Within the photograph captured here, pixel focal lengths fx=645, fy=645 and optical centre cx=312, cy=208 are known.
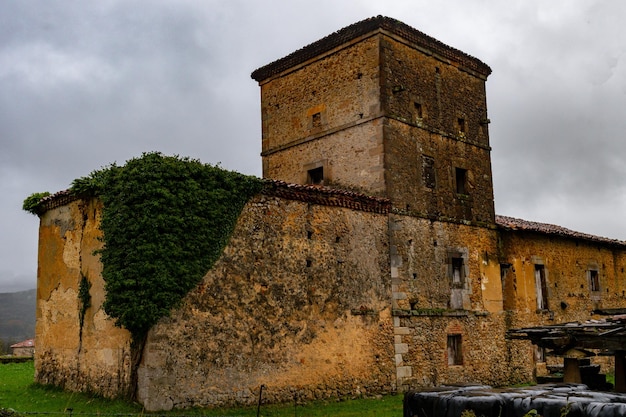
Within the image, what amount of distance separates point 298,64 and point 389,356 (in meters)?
9.83

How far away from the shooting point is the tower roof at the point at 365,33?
19.3 metres

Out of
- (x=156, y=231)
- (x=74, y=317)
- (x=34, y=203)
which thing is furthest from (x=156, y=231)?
(x=34, y=203)

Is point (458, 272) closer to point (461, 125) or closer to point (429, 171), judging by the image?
point (429, 171)

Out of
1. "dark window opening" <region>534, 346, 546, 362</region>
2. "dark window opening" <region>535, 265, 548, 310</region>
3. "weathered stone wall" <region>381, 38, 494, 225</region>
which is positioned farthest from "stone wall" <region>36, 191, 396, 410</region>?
"dark window opening" <region>535, 265, 548, 310</region>

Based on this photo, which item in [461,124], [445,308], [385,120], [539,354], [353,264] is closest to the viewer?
[353,264]

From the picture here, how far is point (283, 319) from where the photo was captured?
15117mm

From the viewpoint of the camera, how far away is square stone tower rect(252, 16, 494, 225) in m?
18.9

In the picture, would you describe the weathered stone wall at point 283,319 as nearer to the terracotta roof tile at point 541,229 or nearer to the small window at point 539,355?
the terracotta roof tile at point 541,229

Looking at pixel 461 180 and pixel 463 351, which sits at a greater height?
pixel 461 180

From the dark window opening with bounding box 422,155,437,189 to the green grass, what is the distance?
21.2 ft

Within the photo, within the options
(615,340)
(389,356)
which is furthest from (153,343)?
(615,340)

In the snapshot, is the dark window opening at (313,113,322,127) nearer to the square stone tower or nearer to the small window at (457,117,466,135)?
the square stone tower

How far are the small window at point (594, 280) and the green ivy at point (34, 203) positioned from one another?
20.0 m

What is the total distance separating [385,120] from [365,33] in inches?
114
